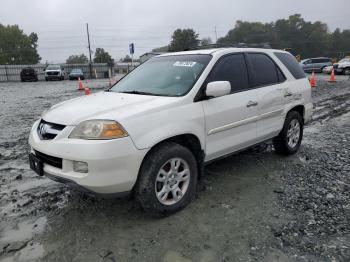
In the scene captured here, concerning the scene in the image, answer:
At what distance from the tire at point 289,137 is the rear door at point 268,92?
0.20m

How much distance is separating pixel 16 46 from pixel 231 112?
92656 mm

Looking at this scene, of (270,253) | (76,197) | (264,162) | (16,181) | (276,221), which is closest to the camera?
(270,253)

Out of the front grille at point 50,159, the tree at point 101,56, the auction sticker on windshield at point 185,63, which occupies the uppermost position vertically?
the tree at point 101,56

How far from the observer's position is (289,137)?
18.5 feet

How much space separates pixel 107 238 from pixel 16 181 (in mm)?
2187

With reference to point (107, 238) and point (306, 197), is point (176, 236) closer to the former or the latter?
point (107, 238)

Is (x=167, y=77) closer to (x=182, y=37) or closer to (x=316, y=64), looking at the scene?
(x=316, y=64)

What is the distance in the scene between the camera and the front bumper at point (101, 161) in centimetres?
318

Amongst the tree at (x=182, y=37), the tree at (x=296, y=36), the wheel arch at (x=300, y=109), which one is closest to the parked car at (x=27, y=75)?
the wheel arch at (x=300, y=109)

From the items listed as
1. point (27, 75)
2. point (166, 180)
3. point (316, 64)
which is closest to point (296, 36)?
point (316, 64)

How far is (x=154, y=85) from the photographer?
434 cm

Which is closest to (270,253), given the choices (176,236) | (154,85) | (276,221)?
(276,221)

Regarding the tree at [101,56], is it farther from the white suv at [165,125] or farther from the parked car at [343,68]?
the white suv at [165,125]

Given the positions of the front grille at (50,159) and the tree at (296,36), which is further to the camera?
the tree at (296,36)
